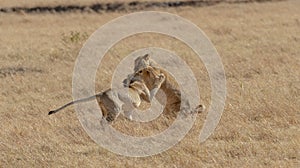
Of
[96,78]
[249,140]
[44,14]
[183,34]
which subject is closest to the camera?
[249,140]

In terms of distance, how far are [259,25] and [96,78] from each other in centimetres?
908

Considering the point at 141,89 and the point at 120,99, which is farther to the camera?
the point at 141,89

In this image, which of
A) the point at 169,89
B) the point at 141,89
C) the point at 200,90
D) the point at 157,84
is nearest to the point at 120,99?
the point at 141,89

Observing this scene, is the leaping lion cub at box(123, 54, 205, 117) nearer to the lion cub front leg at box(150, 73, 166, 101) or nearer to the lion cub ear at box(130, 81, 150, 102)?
the lion cub front leg at box(150, 73, 166, 101)

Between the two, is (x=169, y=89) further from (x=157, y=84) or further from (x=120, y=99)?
(x=120, y=99)

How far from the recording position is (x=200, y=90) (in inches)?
445

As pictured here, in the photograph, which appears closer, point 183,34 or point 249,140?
point 249,140

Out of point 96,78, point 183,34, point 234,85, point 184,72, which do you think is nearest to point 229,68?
point 184,72

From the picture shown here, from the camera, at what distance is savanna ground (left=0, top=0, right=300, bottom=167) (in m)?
7.60

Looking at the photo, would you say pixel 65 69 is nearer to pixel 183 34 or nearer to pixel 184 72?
pixel 184 72

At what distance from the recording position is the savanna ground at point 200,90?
7.60 meters

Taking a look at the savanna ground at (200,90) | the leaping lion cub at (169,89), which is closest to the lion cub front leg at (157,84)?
the leaping lion cub at (169,89)

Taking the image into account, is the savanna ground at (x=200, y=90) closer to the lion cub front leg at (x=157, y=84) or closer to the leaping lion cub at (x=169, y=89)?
the leaping lion cub at (x=169, y=89)

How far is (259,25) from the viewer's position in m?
20.4
